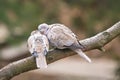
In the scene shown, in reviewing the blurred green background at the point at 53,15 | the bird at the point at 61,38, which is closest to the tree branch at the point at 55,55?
the bird at the point at 61,38

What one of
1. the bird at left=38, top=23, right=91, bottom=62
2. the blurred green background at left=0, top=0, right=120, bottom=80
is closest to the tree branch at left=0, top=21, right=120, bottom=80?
the bird at left=38, top=23, right=91, bottom=62

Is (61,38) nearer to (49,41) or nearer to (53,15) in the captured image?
(49,41)

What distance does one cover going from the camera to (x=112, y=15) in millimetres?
4910

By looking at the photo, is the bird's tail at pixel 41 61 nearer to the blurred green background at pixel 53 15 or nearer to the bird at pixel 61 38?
the bird at pixel 61 38

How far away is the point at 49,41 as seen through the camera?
1616 mm

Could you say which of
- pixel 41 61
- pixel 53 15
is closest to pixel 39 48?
pixel 41 61

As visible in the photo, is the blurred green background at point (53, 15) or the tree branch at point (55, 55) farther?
the blurred green background at point (53, 15)

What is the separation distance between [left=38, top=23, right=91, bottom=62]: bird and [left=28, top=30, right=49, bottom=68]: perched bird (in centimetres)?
3

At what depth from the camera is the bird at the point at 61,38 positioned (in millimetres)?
1596

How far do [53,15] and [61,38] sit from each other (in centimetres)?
343

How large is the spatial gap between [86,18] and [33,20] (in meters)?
0.76

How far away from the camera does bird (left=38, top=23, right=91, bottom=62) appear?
5.24ft

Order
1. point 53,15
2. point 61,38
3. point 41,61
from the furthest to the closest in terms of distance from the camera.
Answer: point 53,15
point 61,38
point 41,61

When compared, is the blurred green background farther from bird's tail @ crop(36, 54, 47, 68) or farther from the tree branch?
bird's tail @ crop(36, 54, 47, 68)
